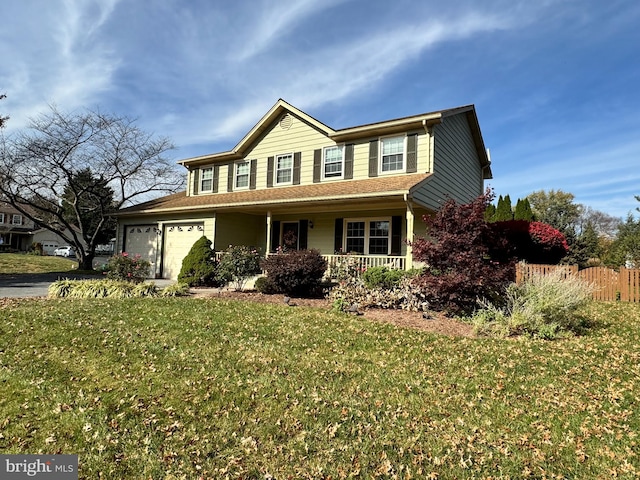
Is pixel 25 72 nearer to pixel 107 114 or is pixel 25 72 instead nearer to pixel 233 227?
pixel 107 114

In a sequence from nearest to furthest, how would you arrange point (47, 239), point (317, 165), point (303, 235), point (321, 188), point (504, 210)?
point (321, 188) < point (317, 165) < point (303, 235) < point (504, 210) < point (47, 239)

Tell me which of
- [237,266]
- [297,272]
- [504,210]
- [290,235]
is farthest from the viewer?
[504,210]

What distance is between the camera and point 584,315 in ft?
26.2

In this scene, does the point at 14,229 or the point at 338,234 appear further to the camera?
the point at 14,229

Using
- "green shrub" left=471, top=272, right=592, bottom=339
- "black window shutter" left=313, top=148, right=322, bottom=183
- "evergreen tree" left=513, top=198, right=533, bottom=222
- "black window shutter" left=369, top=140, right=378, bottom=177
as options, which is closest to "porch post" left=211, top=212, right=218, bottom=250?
"black window shutter" left=313, top=148, right=322, bottom=183

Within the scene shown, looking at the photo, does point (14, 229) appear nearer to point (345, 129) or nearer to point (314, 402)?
point (345, 129)

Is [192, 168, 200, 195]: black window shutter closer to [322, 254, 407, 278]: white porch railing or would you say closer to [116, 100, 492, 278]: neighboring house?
[116, 100, 492, 278]: neighboring house

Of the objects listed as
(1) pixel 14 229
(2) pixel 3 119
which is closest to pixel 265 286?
(2) pixel 3 119

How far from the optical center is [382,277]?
9.70 m

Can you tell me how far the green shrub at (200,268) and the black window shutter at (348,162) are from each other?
5.77 meters

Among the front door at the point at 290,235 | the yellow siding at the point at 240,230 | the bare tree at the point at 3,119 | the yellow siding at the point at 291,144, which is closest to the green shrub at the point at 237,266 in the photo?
the front door at the point at 290,235

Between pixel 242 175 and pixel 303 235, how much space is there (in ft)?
13.9

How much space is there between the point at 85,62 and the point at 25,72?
164 inches

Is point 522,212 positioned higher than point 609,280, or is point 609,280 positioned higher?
point 522,212
